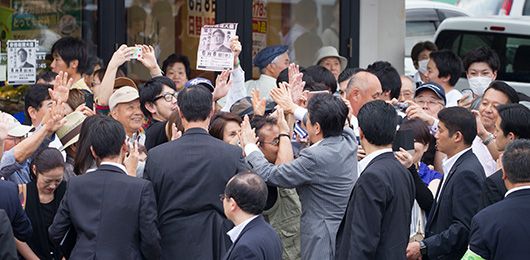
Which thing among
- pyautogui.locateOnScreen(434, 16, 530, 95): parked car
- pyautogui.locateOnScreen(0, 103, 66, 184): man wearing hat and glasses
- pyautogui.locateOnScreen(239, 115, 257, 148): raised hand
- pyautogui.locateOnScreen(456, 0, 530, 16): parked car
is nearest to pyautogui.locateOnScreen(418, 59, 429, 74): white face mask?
pyautogui.locateOnScreen(434, 16, 530, 95): parked car

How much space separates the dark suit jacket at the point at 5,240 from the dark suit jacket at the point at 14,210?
0.32 m

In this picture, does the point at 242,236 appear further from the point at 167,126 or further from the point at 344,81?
the point at 344,81

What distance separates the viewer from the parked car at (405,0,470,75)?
1702cm

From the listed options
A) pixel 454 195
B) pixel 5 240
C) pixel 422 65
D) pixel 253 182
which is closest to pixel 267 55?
pixel 422 65

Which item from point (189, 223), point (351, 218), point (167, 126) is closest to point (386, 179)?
point (351, 218)

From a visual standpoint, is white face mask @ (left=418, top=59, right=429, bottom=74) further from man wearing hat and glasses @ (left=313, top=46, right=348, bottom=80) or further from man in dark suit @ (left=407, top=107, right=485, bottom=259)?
man in dark suit @ (left=407, top=107, right=485, bottom=259)

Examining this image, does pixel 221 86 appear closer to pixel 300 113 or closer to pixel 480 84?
pixel 300 113

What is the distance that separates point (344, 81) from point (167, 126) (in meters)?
2.32

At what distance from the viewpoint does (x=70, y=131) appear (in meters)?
6.03

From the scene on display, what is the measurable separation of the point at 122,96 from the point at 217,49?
1243 millimetres

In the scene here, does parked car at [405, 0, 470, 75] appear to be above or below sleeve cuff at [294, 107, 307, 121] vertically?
above

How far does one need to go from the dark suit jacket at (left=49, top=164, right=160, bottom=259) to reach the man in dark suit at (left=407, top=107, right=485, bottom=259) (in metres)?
1.86

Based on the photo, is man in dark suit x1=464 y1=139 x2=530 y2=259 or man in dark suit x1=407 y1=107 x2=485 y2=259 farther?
man in dark suit x1=407 y1=107 x2=485 y2=259

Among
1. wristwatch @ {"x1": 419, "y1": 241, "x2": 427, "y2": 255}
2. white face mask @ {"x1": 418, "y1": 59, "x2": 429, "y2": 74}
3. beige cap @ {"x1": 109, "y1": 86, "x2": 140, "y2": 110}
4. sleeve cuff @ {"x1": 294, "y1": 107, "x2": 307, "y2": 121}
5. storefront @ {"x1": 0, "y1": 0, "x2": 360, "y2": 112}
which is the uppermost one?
storefront @ {"x1": 0, "y1": 0, "x2": 360, "y2": 112}
